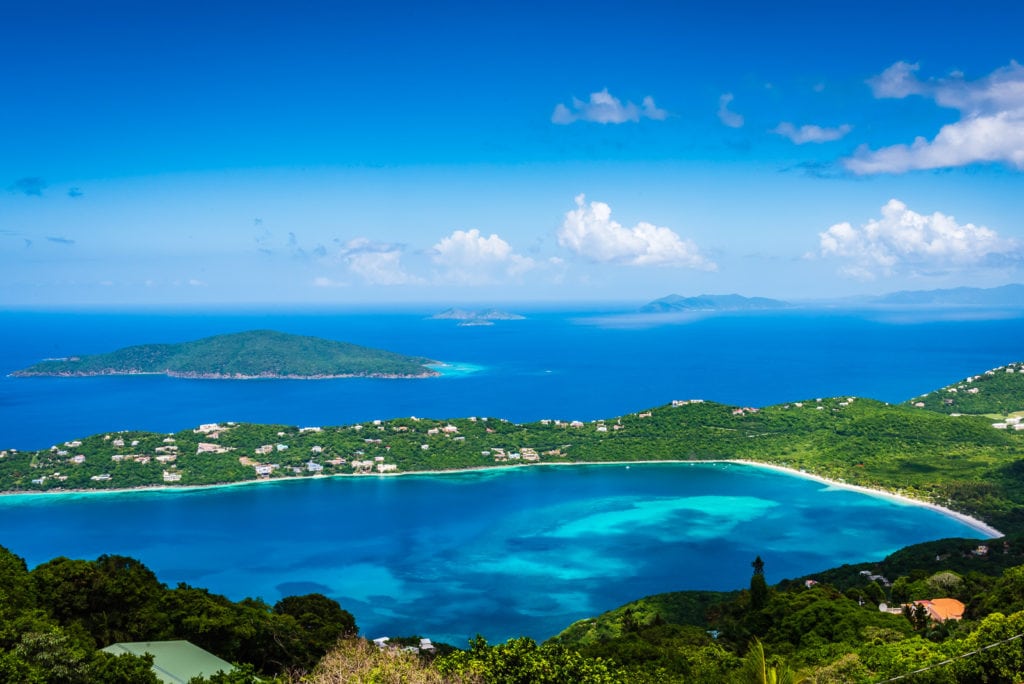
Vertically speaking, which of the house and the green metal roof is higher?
the green metal roof

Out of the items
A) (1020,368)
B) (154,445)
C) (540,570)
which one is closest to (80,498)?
(154,445)

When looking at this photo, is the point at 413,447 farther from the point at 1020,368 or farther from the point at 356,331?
the point at 356,331

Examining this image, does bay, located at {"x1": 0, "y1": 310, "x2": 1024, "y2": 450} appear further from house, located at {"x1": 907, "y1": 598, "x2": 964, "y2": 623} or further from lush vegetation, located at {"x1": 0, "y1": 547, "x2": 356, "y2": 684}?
lush vegetation, located at {"x1": 0, "y1": 547, "x2": 356, "y2": 684}

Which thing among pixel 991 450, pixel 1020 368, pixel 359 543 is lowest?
pixel 359 543

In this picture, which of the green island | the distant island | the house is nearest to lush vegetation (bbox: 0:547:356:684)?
the green island

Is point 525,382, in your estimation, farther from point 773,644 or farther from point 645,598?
point 773,644

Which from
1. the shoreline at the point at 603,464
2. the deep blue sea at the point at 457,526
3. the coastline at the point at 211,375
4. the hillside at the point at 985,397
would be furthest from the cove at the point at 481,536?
the coastline at the point at 211,375

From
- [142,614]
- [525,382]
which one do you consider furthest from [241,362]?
[142,614]
